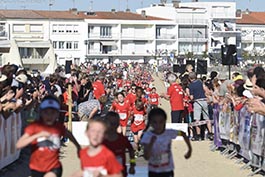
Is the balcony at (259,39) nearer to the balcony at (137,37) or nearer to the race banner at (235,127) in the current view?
the balcony at (137,37)

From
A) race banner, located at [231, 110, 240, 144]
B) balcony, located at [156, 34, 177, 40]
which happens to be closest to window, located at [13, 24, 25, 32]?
balcony, located at [156, 34, 177, 40]

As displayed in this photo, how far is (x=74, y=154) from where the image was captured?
713 inches

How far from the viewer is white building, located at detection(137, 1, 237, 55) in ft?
441

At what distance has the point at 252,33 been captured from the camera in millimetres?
149500

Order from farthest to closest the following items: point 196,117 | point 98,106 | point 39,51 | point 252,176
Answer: point 39,51, point 196,117, point 98,106, point 252,176

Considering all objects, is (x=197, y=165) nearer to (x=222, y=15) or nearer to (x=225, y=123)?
(x=225, y=123)

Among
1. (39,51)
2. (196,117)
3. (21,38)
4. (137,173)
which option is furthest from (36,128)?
(21,38)

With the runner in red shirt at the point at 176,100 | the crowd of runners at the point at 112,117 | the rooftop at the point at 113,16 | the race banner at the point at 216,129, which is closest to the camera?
the crowd of runners at the point at 112,117

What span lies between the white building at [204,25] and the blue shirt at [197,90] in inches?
4397

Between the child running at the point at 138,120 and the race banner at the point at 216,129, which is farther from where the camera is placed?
the race banner at the point at 216,129

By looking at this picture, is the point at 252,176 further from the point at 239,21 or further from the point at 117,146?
the point at 239,21

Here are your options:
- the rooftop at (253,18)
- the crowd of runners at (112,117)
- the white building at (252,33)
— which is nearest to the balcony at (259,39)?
the white building at (252,33)

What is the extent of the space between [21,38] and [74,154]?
99.7 meters

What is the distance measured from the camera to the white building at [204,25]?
134500 mm
